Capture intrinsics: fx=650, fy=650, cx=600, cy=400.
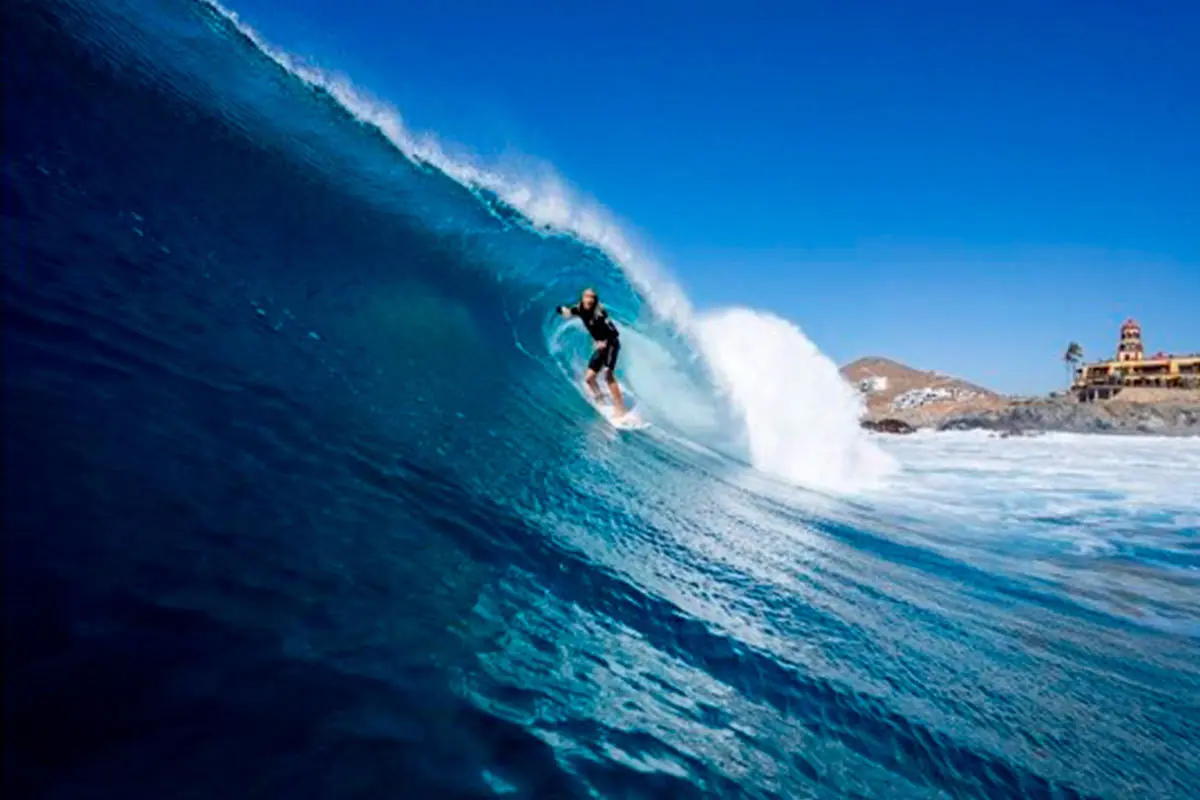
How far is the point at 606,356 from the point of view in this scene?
8945 mm

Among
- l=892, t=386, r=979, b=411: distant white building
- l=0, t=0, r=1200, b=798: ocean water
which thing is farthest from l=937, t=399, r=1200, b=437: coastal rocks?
l=0, t=0, r=1200, b=798: ocean water

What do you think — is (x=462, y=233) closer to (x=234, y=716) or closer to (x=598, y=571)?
(x=598, y=571)

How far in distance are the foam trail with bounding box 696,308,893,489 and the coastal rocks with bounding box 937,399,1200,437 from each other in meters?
40.7

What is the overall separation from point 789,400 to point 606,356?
7005 millimetres

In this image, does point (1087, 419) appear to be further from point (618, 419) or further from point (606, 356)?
point (606, 356)

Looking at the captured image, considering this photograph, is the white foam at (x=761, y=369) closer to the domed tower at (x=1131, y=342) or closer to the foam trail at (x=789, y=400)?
the foam trail at (x=789, y=400)

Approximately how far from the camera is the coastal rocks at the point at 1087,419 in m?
50.5

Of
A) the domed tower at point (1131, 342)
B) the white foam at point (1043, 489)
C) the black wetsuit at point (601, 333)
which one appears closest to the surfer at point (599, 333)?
the black wetsuit at point (601, 333)

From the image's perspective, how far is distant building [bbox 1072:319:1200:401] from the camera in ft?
228

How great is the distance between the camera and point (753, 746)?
85.6 inches

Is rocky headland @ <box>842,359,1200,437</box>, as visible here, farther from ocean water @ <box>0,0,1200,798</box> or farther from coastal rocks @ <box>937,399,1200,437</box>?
ocean water @ <box>0,0,1200,798</box>

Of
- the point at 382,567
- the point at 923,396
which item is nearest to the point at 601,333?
the point at 382,567

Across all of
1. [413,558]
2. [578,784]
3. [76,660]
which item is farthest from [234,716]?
[413,558]

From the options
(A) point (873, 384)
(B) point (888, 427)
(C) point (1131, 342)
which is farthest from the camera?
(A) point (873, 384)
